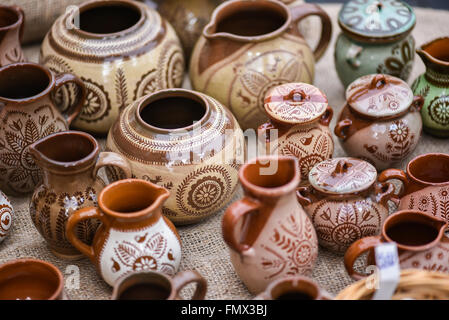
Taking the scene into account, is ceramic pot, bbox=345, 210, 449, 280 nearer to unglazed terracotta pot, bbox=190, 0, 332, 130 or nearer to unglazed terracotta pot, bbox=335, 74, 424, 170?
unglazed terracotta pot, bbox=335, 74, 424, 170

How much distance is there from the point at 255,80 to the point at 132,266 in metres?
0.69

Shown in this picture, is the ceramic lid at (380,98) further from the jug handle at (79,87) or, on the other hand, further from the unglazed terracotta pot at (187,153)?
the jug handle at (79,87)

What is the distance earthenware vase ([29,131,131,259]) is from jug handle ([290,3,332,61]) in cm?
74

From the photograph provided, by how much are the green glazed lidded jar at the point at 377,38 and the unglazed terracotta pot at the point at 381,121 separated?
0.70 feet

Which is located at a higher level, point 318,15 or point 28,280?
point 318,15

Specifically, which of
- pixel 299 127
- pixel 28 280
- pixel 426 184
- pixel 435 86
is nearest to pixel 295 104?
pixel 299 127

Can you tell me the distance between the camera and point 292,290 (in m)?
1.26

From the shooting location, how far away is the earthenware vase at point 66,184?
4.90 feet

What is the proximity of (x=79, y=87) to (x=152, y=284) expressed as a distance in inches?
27.8

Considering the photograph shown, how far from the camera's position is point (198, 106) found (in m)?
1.71

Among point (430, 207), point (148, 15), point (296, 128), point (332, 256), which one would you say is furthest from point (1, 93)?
point (430, 207)

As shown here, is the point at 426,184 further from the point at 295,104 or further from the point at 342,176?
the point at 295,104

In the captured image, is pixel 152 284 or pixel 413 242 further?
pixel 413 242

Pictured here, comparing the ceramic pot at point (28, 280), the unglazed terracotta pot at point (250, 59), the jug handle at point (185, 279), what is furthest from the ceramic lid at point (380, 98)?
the ceramic pot at point (28, 280)
